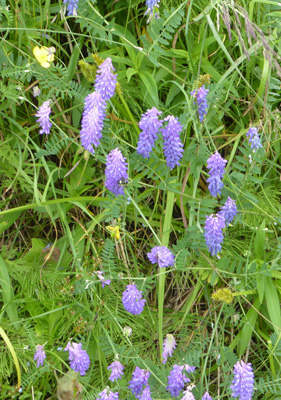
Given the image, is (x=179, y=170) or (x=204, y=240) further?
(x=179, y=170)

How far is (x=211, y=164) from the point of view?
154 cm

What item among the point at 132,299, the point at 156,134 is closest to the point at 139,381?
the point at 132,299

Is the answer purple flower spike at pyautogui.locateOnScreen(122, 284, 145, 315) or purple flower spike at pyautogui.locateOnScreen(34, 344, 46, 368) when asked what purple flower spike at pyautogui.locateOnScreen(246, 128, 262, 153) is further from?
purple flower spike at pyautogui.locateOnScreen(34, 344, 46, 368)

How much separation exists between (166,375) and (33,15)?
142 cm

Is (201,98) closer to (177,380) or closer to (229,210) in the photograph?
(229,210)

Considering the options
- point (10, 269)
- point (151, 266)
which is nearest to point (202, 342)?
point (151, 266)

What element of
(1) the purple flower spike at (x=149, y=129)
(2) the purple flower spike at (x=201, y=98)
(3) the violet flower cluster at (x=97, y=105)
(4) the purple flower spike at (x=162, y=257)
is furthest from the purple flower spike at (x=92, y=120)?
(4) the purple flower spike at (x=162, y=257)

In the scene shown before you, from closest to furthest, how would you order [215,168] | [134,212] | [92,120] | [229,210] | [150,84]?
[92,120] → [215,168] → [229,210] → [150,84] → [134,212]

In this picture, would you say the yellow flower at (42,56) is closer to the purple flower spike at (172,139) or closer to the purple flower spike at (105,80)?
the purple flower spike at (105,80)

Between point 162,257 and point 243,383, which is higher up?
point 162,257

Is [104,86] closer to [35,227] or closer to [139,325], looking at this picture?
[35,227]

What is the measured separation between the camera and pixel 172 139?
1489mm

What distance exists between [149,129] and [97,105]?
0.56 ft

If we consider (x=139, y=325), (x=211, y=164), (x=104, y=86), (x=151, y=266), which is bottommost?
(x=139, y=325)
